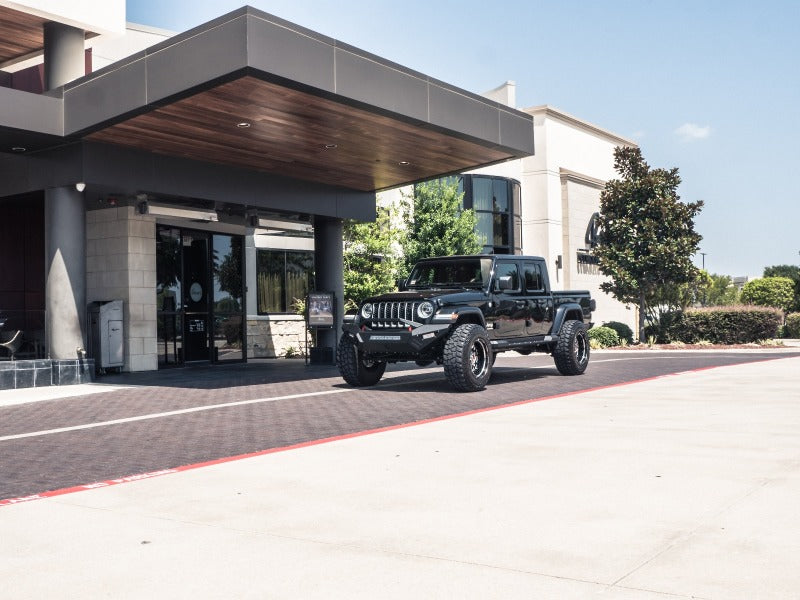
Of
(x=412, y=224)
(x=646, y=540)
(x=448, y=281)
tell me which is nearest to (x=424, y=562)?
(x=646, y=540)

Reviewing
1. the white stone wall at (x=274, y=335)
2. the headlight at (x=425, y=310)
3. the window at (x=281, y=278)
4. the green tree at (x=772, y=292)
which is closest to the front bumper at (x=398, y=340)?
the headlight at (x=425, y=310)

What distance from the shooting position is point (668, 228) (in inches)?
1118

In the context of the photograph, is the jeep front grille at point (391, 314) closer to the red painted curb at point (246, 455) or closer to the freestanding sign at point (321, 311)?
the red painted curb at point (246, 455)

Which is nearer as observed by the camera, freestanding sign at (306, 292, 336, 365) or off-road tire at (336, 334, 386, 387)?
off-road tire at (336, 334, 386, 387)

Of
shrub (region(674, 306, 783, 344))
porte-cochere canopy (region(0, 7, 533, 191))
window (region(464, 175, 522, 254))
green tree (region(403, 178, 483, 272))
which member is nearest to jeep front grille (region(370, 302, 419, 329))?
porte-cochere canopy (region(0, 7, 533, 191))

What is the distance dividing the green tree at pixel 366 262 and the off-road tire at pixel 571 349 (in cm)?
1096

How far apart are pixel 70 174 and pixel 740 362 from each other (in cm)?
1485

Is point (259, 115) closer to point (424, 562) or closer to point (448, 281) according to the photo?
point (448, 281)

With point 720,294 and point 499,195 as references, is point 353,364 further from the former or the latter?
point 720,294

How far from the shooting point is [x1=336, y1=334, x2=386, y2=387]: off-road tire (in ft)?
44.1

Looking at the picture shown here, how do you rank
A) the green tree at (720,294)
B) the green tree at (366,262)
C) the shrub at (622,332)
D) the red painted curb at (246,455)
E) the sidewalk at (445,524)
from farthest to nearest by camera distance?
the green tree at (720,294) → the shrub at (622,332) → the green tree at (366,262) → the red painted curb at (246,455) → the sidewalk at (445,524)

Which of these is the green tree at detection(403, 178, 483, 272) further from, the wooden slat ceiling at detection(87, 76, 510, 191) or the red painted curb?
the red painted curb

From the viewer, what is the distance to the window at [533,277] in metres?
14.4

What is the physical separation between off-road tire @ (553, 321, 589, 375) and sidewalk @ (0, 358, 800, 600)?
6.96m
